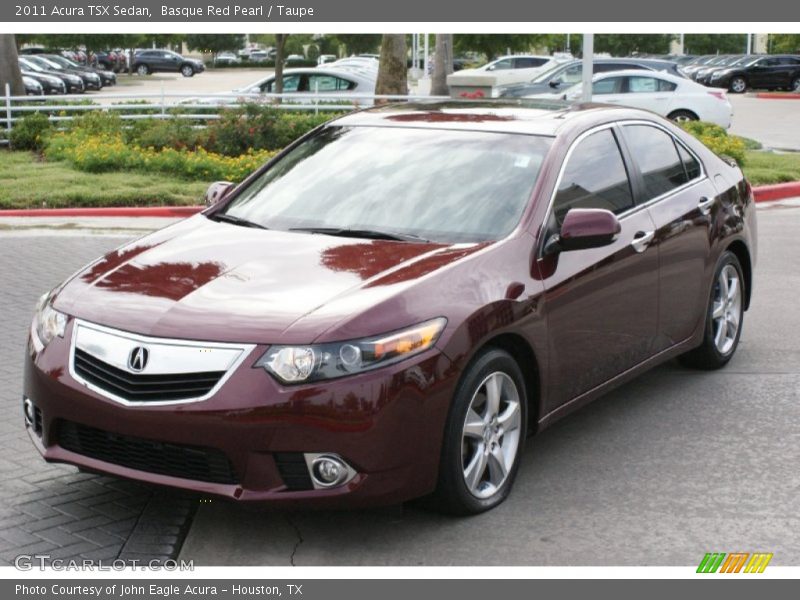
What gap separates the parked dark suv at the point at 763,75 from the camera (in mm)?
52062

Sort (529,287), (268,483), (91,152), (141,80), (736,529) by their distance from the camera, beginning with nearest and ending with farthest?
(268,483) → (736,529) → (529,287) → (91,152) → (141,80)

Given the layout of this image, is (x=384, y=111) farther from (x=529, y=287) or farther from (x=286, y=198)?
(x=529, y=287)

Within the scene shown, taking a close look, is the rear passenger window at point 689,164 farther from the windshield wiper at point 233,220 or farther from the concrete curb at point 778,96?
the concrete curb at point 778,96

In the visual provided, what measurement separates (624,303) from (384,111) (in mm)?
1697

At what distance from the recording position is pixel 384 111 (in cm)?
691

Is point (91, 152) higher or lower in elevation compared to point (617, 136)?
lower

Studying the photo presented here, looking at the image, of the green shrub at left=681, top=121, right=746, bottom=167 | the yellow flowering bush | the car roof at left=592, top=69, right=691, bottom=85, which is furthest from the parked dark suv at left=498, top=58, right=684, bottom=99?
the yellow flowering bush

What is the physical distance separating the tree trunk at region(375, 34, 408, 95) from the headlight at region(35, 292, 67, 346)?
883 inches

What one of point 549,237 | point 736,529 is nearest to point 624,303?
point 549,237

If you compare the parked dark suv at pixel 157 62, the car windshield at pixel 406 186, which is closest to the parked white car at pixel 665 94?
the car windshield at pixel 406 186

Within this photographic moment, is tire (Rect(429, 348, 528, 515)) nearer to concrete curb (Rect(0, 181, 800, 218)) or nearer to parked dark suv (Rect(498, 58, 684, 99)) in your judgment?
concrete curb (Rect(0, 181, 800, 218))

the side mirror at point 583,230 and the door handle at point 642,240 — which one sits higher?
the side mirror at point 583,230

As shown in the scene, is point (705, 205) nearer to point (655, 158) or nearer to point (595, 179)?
point (655, 158)

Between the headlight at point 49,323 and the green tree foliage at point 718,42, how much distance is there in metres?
82.5
